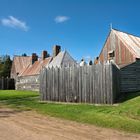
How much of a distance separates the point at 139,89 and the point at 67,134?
1307 cm

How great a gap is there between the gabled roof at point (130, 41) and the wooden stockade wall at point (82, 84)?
24.9 ft

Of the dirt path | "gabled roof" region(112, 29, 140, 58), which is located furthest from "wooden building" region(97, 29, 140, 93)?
the dirt path

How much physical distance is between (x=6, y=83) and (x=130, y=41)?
30819 mm

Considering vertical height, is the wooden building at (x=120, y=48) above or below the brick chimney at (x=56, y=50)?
below

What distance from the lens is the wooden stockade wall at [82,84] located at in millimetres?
14273

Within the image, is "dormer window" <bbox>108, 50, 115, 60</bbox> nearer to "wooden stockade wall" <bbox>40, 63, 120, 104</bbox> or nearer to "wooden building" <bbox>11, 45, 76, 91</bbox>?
"wooden building" <bbox>11, 45, 76, 91</bbox>

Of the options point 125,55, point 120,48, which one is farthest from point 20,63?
point 125,55

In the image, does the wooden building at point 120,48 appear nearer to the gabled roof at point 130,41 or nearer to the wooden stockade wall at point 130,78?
the gabled roof at point 130,41

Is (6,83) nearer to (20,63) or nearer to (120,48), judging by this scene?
(20,63)

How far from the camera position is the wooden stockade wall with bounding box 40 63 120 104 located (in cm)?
1427

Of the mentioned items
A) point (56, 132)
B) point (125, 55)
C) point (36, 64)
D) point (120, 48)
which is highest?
point (36, 64)

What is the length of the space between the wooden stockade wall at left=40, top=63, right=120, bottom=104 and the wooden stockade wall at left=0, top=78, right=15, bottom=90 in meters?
30.9

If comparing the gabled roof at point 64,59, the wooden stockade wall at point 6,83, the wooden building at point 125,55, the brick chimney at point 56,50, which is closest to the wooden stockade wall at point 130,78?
the wooden building at point 125,55

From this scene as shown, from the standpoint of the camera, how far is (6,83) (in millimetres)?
47844
